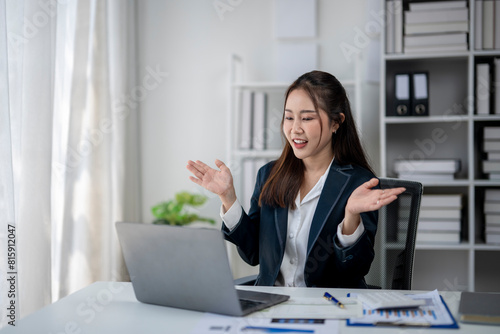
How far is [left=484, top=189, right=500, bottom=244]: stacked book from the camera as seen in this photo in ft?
9.23

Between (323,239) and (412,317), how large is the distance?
549mm

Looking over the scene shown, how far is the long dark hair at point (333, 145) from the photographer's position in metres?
1.80

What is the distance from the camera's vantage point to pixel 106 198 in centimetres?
273

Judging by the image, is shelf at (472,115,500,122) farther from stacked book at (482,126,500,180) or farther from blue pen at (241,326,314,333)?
blue pen at (241,326,314,333)

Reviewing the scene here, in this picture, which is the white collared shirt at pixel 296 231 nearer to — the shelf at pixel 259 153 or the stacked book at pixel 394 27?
the shelf at pixel 259 153

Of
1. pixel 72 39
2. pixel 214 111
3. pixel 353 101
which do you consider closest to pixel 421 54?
pixel 353 101

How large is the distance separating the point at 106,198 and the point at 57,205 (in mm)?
389

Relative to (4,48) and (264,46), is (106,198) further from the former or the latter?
(264,46)

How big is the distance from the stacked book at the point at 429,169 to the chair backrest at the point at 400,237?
3.88 ft

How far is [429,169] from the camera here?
2.87 m

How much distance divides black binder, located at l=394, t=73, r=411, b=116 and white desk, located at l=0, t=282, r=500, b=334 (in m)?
1.69

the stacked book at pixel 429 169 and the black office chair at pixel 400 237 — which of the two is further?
the stacked book at pixel 429 169

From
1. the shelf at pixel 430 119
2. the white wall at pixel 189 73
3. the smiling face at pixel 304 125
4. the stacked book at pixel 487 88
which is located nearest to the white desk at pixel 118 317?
the smiling face at pixel 304 125

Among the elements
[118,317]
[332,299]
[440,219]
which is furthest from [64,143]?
[440,219]
